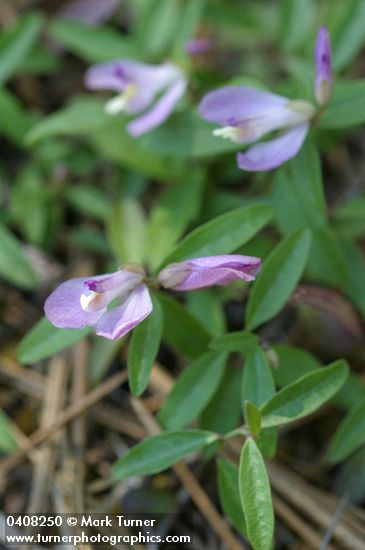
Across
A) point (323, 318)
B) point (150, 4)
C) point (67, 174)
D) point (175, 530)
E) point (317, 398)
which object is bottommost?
point (175, 530)

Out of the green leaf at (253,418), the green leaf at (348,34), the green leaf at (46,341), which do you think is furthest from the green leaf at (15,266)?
the green leaf at (348,34)

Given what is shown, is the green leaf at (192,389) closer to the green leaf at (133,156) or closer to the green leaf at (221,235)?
the green leaf at (221,235)

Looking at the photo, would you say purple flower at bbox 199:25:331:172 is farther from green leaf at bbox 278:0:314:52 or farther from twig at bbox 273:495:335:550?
twig at bbox 273:495:335:550

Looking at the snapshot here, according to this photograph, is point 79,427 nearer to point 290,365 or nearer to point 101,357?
point 101,357

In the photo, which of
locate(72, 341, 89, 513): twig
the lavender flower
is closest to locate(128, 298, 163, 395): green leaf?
the lavender flower

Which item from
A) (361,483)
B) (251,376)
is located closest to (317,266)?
(251,376)

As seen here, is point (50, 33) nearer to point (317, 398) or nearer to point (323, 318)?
point (323, 318)

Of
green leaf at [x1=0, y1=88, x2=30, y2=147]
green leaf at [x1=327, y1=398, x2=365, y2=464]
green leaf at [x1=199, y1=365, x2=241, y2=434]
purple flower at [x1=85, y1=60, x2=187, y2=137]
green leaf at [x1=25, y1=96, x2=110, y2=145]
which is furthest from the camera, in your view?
green leaf at [x1=0, y1=88, x2=30, y2=147]
